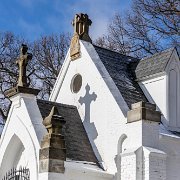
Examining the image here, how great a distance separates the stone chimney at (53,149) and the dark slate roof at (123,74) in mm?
2342

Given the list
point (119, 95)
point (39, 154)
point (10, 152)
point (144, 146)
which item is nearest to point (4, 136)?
point (10, 152)

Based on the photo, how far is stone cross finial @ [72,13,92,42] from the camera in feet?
51.7

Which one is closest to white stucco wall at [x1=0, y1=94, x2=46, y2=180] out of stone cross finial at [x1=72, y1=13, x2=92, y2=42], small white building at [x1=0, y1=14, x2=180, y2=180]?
small white building at [x1=0, y1=14, x2=180, y2=180]

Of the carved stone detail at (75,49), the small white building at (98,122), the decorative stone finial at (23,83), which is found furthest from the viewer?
the carved stone detail at (75,49)

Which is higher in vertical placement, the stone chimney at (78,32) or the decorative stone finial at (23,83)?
the stone chimney at (78,32)

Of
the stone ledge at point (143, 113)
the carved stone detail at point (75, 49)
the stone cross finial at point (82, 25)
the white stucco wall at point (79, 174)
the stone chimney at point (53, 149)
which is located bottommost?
the white stucco wall at point (79, 174)

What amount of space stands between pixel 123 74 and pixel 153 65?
917mm

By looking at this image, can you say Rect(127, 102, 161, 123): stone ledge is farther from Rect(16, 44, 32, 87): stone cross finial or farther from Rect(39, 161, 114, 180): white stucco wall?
Rect(16, 44, 32, 87): stone cross finial

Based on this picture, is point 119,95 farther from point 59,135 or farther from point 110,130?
point 59,135

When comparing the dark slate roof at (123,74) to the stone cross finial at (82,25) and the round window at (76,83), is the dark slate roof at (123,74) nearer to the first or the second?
the stone cross finial at (82,25)

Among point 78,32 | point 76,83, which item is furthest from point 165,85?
point 78,32

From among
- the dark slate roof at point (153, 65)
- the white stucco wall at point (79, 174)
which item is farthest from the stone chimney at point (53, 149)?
the dark slate roof at point (153, 65)

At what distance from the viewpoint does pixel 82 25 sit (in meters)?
16.0

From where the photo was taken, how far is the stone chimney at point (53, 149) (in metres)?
11.8
